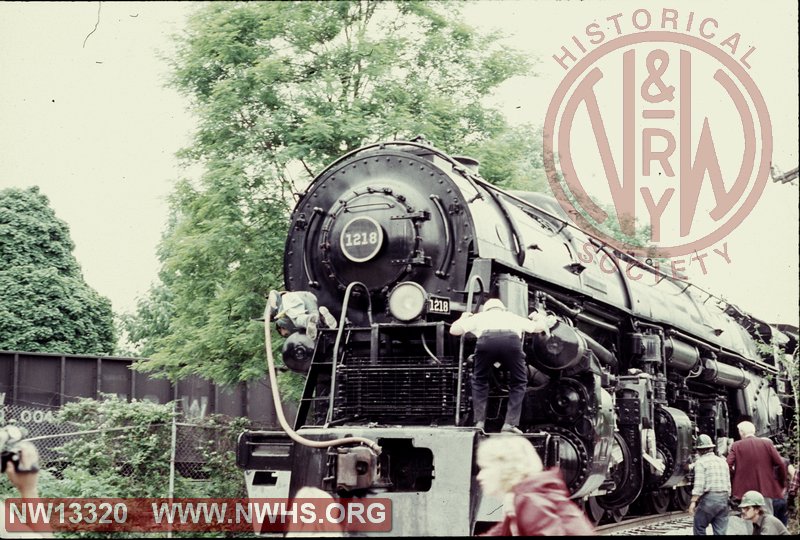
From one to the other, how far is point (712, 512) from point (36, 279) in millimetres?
13458

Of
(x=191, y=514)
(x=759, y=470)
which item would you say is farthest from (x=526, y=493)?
(x=191, y=514)

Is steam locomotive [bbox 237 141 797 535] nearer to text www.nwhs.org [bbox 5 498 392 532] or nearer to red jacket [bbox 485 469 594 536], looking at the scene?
text www.nwhs.org [bbox 5 498 392 532]

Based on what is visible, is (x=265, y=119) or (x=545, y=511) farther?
(x=265, y=119)

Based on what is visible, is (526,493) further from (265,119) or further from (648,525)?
(265,119)

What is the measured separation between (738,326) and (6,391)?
42.2 feet

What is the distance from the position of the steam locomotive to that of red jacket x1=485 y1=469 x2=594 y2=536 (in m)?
2.65

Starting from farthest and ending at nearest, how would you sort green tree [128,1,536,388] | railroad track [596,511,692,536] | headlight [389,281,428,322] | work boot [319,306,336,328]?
green tree [128,1,536,388]
railroad track [596,511,692,536]
work boot [319,306,336,328]
headlight [389,281,428,322]

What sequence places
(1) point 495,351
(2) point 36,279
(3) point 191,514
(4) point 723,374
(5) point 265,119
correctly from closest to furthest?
(1) point 495,351
(3) point 191,514
(5) point 265,119
(4) point 723,374
(2) point 36,279

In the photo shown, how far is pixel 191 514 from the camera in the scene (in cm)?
1116

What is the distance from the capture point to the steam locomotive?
6598 mm

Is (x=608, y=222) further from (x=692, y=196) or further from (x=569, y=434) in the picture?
(x=569, y=434)

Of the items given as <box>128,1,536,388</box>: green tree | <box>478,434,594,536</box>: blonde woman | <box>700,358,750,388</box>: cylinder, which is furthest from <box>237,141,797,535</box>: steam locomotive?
<box>700,358,750,388</box>: cylinder

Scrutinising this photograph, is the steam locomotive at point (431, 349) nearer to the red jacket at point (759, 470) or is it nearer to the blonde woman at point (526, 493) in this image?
the red jacket at point (759, 470)

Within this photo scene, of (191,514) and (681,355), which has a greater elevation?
(681,355)
